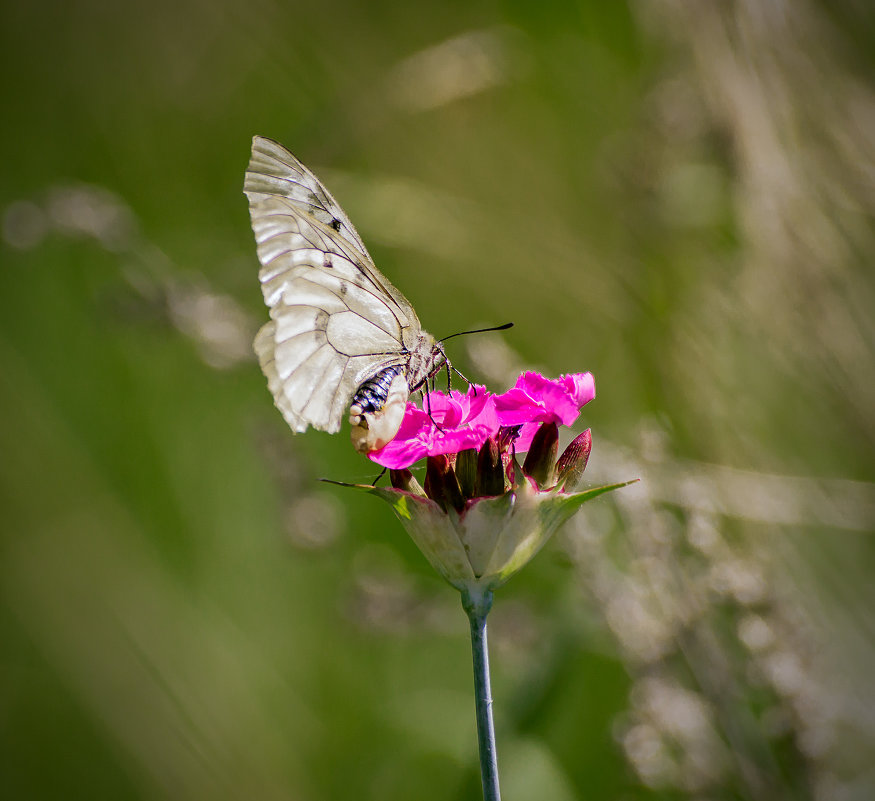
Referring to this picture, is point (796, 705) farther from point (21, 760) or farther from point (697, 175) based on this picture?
point (21, 760)

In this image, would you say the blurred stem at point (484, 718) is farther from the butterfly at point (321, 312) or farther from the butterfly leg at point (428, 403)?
the butterfly at point (321, 312)

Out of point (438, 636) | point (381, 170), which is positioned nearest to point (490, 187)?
point (381, 170)

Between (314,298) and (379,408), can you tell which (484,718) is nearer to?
(379,408)

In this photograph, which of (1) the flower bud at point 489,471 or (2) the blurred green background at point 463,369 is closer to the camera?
(1) the flower bud at point 489,471

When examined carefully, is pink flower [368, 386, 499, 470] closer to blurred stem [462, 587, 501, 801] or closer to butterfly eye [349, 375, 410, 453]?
butterfly eye [349, 375, 410, 453]

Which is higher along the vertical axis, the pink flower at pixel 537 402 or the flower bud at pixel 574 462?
the pink flower at pixel 537 402

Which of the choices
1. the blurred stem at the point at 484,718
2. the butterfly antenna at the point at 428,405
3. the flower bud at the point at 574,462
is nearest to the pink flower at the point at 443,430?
the butterfly antenna at the point at 428,405

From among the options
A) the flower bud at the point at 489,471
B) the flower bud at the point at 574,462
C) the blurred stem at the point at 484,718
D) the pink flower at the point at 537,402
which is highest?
the pink flower at the point at 537,402
